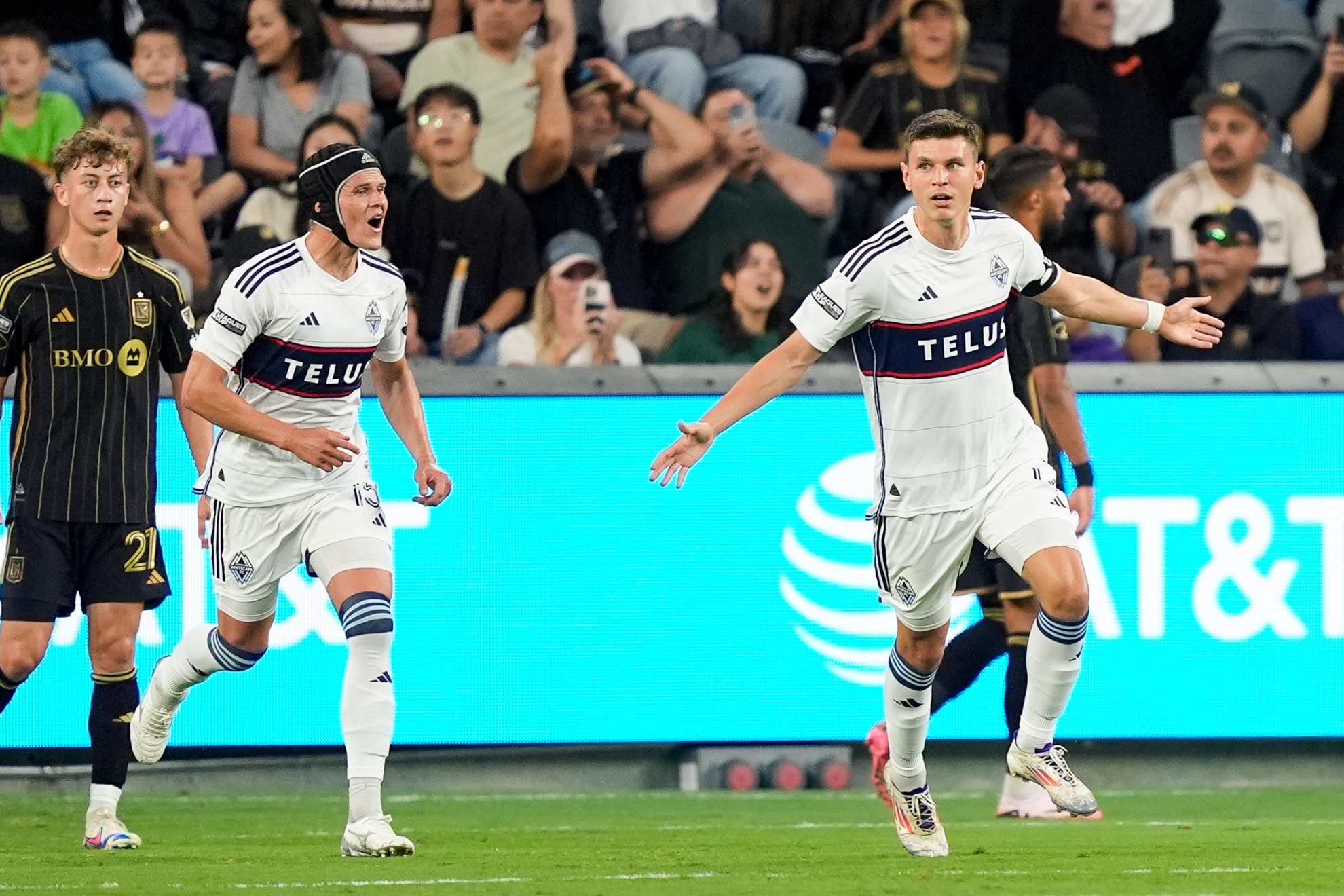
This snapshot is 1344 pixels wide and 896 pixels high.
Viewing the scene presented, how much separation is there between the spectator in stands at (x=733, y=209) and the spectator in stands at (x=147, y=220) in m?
2.36

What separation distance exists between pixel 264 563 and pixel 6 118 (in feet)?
15.9

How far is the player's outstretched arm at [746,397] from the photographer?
6.21 metres

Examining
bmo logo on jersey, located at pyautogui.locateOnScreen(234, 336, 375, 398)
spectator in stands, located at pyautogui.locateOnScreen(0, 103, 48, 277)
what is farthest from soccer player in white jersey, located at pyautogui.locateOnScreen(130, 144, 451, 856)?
spectator in stands, located at pyautogui.locateOnScreen(0, 103, 48, 277)

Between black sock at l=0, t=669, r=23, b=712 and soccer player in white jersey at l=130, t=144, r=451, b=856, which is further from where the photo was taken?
black sock at l=0, t=669, r=23, b=712

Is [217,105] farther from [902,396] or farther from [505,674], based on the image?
[902,396]

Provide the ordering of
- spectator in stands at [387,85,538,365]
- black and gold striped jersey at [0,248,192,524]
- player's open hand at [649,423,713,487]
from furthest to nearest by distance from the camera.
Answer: spectator in stands at [387,85,538,365], black and gold striped jersey at [0,248,192,524], player's open hand at [649,423,713,487]

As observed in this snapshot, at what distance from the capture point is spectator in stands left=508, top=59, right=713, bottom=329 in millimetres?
11281

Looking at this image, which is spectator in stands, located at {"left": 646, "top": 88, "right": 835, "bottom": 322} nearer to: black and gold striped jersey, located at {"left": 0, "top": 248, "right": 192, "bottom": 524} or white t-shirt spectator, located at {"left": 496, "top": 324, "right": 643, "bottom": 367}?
white t-shirt spectator, located at {"left": 496, "top": 324, "right": 643, "bottom": 367}

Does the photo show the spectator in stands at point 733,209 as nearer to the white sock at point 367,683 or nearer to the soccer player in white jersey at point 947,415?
the soccer player in white jersey at point 947,415

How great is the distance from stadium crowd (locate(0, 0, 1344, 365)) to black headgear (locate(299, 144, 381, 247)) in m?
3.59

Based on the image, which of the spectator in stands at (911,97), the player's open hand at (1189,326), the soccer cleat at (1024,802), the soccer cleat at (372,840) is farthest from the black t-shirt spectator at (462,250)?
the player's open hand at (1189,326)

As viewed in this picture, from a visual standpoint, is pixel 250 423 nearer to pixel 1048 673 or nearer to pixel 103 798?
pixel 103 798

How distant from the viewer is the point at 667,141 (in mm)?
11477

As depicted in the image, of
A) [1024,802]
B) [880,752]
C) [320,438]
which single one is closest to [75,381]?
[320,438]
